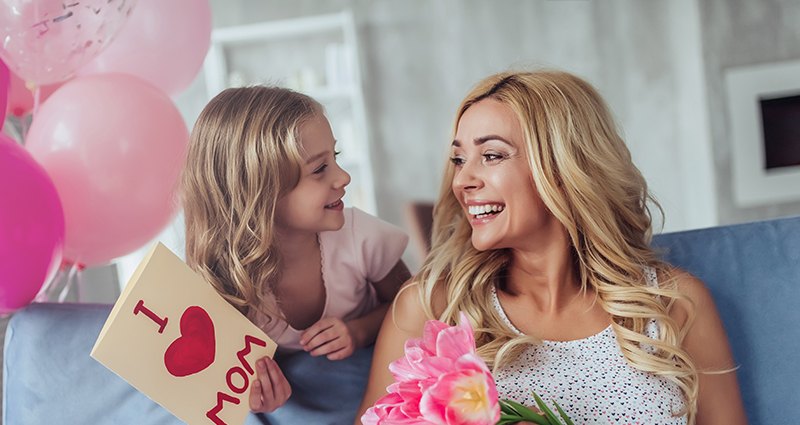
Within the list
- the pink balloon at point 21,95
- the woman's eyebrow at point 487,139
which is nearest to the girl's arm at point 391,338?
the woman's eyebrow at point 487,139

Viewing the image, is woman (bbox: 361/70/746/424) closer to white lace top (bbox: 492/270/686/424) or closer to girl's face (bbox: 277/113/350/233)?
white lace top (bbox: 492/270/686/424)

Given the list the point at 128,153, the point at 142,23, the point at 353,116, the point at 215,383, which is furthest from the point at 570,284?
the point at 353,116

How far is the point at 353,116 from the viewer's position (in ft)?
13.1

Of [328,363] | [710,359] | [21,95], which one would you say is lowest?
[710,359]

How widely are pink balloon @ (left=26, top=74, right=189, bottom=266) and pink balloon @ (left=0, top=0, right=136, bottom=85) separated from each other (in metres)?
0.09

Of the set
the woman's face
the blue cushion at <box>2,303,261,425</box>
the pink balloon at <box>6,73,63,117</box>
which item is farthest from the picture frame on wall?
the pink balloon at <box>6,73,63,117</box>

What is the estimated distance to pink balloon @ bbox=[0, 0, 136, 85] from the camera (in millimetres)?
1015

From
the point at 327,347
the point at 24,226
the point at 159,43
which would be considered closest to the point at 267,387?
the point at 327,347

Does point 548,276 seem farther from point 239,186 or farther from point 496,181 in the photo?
point 239,186

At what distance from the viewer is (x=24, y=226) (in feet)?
3.20

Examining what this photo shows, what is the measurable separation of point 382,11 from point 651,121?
2091mm

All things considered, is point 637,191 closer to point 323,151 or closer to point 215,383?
point 323,151

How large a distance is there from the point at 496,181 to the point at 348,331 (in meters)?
0.41

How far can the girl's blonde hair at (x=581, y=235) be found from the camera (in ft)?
3.53
